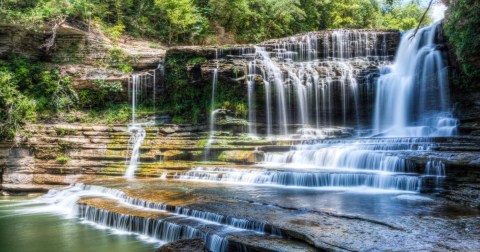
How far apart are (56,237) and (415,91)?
1759 centimetres

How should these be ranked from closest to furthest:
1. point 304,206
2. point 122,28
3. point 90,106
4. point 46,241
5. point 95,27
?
point 304,206
point 46,241
point 90,106
point 95,27
point 122,28

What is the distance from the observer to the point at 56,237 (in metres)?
7.85

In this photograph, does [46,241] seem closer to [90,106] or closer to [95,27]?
[90,106]

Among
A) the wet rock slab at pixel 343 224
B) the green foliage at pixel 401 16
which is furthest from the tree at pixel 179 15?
the green foliage at pixel 401 16

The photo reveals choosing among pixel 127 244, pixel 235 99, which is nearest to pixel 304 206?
A: pixel 127 244

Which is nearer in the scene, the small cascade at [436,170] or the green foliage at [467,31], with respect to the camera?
the small cascade at [436,170]

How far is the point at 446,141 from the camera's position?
11000 millimetres

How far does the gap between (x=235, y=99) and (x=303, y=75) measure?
4.21m

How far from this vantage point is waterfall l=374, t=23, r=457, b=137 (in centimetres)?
1686

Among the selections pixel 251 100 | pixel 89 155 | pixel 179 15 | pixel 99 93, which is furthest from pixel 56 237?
pixel 179 15

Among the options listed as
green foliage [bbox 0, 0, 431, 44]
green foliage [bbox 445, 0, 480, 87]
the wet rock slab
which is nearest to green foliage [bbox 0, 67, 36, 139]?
green foliage [bbox 0, 0, 431, 44]

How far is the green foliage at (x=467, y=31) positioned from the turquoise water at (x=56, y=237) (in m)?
13.5

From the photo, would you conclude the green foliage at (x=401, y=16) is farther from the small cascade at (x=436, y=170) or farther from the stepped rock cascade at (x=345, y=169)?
the small cascade at (x=436, y=170)

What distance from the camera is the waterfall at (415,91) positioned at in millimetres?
16859
